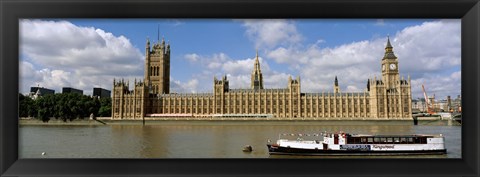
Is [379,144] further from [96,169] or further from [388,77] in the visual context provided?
[388,77]

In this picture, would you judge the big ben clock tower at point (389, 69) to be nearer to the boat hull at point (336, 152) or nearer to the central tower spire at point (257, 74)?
the central tower spire at point (257, 74)

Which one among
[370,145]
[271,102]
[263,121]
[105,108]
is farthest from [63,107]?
[370,145]

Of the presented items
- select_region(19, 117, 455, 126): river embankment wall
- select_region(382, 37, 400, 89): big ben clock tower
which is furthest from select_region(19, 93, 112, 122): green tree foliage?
select_region(382, 37, 400, 89): big ben clock tower

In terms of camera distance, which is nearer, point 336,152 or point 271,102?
point 336,152

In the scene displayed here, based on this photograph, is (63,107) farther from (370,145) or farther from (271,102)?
(370,145)

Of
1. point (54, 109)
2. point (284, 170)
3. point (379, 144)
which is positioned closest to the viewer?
point (284, 170)
